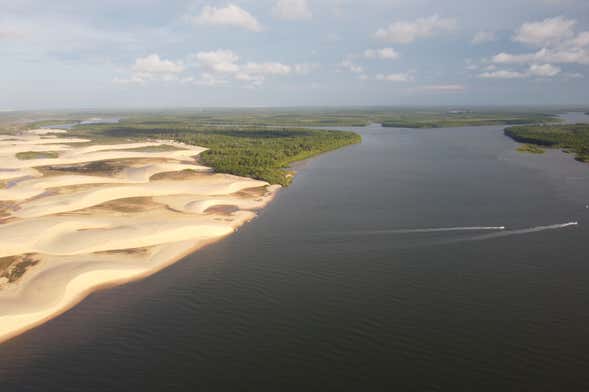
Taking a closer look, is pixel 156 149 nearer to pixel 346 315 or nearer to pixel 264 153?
pixel 264 153

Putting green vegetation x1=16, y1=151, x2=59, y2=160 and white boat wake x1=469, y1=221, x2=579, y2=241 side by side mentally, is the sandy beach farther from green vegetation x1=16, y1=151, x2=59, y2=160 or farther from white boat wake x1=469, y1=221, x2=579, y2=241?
white boat wake x1=469, y1=221, x2=579, y2=241

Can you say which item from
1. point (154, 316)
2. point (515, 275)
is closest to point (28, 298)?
point (154, 316)

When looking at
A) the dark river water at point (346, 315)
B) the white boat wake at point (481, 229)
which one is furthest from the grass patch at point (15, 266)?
the white boat wake at point (481, 229)

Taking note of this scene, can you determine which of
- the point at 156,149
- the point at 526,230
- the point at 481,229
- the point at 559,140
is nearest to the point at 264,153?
the point at 156,149

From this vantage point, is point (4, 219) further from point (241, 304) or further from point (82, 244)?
point (241, 304)

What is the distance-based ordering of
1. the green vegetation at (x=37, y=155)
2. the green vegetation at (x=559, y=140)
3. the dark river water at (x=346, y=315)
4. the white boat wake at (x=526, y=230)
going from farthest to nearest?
the green vegetation at (x=559, y=140) → the green vegetation at (x=37, y=155) → the white boat wake at (x=526, y=230) → the dark river water at (x=346, y=315)

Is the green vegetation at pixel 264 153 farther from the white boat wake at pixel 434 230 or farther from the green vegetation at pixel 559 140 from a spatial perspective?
the green vegetation at pixel 559 140

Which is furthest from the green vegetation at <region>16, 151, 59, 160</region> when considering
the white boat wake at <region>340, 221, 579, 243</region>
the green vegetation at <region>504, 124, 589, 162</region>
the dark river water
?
the green vegetation at <region>504, 124, 589, 162</region>
